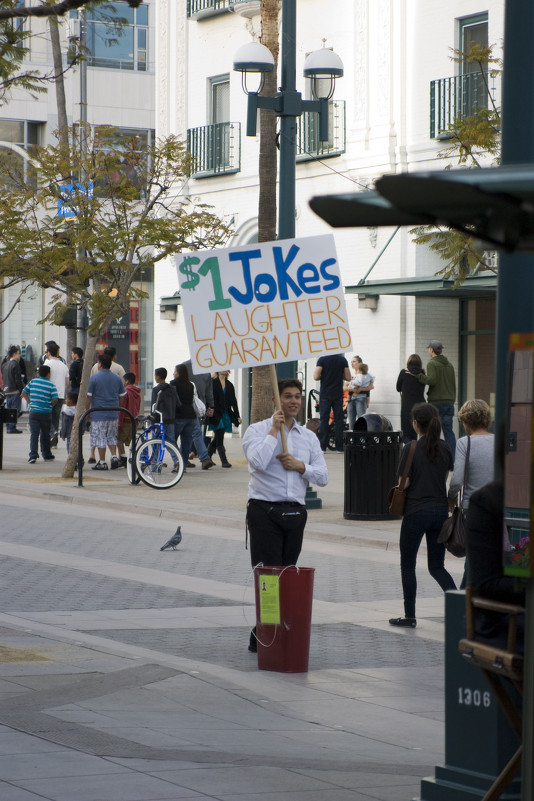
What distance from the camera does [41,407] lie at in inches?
953

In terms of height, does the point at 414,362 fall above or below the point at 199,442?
above

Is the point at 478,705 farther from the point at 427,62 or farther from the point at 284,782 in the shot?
the point at 427,62

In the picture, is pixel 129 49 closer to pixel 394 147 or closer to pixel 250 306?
pixel 394 147

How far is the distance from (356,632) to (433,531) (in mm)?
1039

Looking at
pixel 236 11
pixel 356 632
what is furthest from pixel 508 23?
pixel 236 11

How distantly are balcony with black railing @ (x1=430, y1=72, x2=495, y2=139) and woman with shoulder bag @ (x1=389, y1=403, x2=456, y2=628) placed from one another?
629 inches

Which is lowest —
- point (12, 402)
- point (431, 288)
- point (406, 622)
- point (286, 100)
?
point (406, 622)

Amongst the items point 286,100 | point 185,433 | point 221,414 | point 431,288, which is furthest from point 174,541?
point 431,288

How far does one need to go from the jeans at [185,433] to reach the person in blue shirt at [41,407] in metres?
2.77

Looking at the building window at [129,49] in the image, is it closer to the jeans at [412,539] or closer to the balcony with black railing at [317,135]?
the balcony with black railing at [317,135]

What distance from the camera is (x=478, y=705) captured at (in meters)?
5.20

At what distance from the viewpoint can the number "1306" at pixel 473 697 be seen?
17.0 ft

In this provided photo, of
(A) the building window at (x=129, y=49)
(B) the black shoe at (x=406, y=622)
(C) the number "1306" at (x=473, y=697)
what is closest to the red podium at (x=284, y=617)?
(B) the black shoe at (x=406, y=622)

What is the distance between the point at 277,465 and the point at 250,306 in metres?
1.16
